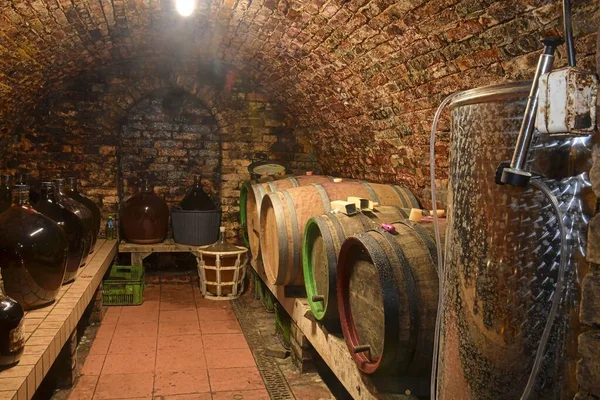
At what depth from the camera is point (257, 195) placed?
4.52 m

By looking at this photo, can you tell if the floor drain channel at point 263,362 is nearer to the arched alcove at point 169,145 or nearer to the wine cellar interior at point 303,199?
the wine cellar interior at point 303,199

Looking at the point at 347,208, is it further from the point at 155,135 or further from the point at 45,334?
the point at 155,135

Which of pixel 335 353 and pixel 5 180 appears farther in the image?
pixel 5 180

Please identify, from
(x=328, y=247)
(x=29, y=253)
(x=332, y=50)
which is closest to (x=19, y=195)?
(x=29, y=253)

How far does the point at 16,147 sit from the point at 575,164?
5.90m

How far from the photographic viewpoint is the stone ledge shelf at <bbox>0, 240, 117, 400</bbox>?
2.13m

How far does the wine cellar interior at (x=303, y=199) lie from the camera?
128 cm

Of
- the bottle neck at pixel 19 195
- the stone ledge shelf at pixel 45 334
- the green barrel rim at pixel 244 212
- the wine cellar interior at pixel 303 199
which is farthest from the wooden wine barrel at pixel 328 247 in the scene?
the green barrel rim at pixel 244 212

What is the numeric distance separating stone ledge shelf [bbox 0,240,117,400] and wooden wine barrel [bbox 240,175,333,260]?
1481 millimetres

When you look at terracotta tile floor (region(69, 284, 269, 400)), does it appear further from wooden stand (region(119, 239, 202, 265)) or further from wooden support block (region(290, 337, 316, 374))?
wooden stand (region(119, 239, 202, 265))

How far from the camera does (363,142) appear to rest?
→ 4547 mm

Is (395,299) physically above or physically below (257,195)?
below

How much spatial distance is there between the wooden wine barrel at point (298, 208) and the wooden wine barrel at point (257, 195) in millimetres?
516

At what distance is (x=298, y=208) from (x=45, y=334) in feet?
5.65
